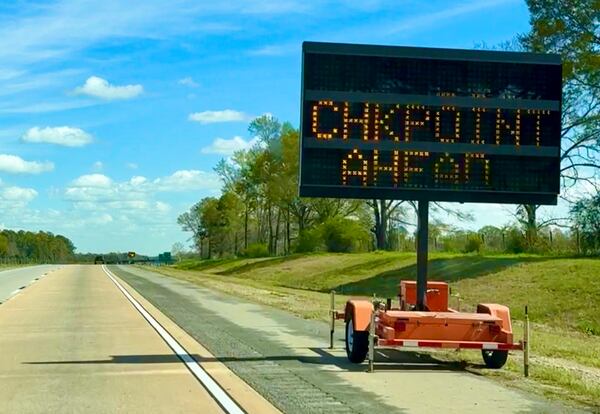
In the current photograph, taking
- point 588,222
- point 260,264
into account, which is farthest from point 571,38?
point 260,264

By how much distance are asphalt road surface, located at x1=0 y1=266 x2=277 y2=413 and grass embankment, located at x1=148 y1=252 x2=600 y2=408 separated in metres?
4.23

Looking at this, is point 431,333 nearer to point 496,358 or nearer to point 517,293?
point 496,358

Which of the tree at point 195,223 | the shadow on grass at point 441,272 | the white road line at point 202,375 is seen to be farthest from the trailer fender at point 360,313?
the tree at point 195,223

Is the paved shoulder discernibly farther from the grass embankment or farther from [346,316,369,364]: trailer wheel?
the grass embankment

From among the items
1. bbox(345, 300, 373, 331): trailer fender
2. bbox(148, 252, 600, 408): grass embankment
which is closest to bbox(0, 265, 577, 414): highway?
bbox(345, 300, 373, 331): trailer fender

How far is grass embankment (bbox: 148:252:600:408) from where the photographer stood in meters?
13.8

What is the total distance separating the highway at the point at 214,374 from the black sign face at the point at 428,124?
290cm

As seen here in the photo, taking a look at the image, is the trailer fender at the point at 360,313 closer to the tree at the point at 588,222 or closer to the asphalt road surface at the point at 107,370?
the asphalt road surface at the point at 107,370

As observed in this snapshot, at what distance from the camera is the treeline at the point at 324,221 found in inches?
1918

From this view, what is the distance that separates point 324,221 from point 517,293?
158ft

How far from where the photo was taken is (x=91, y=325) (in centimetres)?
2112

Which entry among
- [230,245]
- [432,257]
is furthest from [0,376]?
[230,245]

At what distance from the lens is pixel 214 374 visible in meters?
12.7

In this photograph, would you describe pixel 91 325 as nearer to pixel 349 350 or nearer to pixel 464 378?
pixel 349 350
